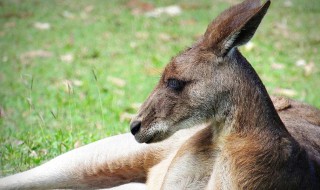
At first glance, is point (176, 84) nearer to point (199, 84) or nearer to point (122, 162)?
point (199, 84)

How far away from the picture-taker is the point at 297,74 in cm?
888

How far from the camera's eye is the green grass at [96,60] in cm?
644

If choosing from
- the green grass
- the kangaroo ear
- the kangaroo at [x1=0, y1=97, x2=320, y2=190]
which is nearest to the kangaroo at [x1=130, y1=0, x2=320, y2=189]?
the kangaroo ear

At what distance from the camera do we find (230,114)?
3320 mm

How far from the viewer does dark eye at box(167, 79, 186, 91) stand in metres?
3.39

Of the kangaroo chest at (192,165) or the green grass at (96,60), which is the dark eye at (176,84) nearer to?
the kangaroo chest at (192,165)

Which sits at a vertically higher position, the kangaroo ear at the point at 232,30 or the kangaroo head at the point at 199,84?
the kangaroo ear at the point at 232,30

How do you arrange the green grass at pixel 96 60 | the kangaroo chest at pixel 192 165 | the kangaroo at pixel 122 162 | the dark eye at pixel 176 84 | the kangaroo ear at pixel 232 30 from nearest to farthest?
the kangaroo ear at pixel 232 30 < the dark eye at pixel 176 84 < the kangaroo chest at pixel 192 165 < the kangaroo at pixel 122 162 < the green grass at pixel 96 60

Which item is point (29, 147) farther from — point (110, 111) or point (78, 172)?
point (110, 111)

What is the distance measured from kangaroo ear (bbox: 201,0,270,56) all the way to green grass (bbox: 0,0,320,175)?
222 cm

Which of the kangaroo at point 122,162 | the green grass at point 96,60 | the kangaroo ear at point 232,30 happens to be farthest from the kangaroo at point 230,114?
the green grass at point 96,60

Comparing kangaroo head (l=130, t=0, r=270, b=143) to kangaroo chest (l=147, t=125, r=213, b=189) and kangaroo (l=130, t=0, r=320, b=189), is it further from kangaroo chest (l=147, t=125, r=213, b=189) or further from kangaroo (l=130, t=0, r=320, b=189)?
kangaroo chest (l=147, t=125, r=213, b=189)

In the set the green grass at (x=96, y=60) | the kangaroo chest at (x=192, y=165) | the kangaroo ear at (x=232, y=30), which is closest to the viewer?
the kangaroo ear at (x=232, y=30)

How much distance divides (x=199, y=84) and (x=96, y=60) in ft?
19.1
